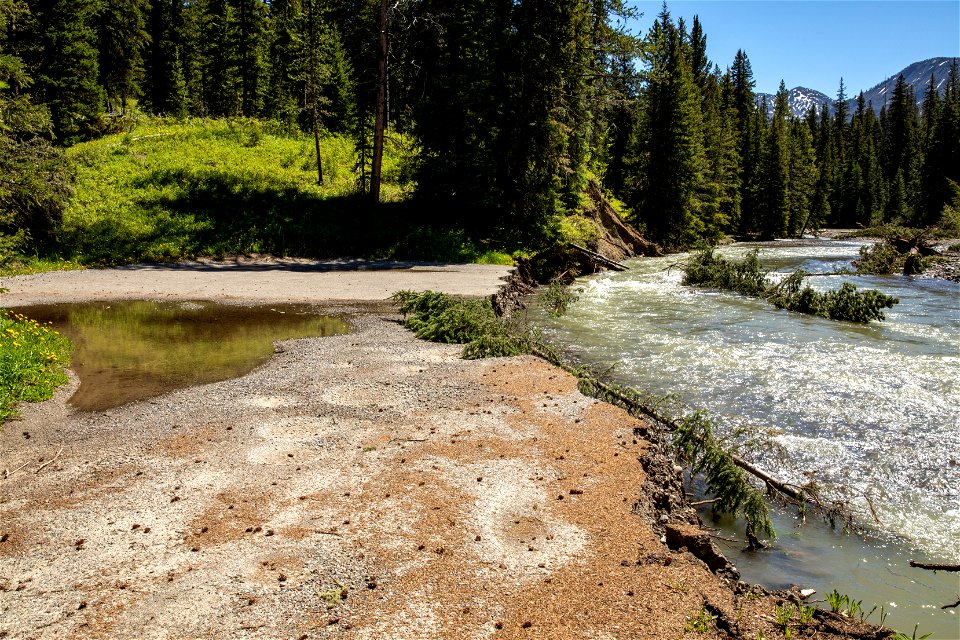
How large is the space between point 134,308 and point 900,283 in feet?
98.0

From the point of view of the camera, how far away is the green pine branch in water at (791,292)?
53.7ft

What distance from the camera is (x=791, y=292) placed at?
19.5m

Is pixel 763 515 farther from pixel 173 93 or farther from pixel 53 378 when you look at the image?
pixel 173 93

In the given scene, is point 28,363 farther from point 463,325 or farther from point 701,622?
point 701,622

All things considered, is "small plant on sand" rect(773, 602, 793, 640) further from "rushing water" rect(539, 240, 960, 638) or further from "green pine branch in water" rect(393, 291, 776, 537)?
"green pine branch in water" rect(393, 291, 776, 537)

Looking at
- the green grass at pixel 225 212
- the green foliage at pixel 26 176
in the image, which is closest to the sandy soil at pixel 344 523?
the green foliage at pixel 26 176

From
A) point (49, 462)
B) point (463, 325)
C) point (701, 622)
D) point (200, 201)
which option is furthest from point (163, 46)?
point (701, 622)

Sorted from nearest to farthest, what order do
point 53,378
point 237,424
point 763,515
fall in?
point 763,515, point 237,424, point 53,378

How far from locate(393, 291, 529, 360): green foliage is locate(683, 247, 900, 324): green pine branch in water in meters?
8.64

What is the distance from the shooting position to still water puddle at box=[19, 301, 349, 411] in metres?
10.4

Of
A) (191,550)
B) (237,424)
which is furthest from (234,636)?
(237,424)

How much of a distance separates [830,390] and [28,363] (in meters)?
14.2

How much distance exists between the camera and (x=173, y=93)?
54.1 m

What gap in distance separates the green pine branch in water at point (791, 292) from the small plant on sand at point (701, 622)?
13.5m
